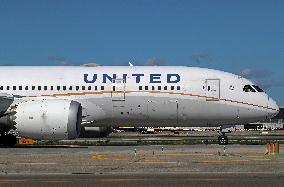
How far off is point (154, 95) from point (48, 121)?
646cm

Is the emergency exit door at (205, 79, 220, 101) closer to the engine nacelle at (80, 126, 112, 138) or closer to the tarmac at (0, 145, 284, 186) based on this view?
the tarmac at (0, 145, 284, 186)

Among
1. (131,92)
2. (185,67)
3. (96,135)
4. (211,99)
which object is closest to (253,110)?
(211,99)

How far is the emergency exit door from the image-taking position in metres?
31.9

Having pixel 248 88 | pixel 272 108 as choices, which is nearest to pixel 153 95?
pixel 248 88

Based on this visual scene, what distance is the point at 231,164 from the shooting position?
65.3 ft

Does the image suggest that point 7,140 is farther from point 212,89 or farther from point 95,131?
point 212,89

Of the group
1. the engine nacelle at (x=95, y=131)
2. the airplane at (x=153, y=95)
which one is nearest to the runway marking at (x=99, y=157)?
the airplane at (x=153, y=95)

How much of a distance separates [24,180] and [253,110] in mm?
19089

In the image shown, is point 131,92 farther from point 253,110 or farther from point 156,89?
point 253,110

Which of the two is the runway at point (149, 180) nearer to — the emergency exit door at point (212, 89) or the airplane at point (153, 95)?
the airplane at point (153, 95)

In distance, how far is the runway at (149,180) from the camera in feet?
47.3

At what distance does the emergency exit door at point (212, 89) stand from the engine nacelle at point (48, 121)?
7.76 m

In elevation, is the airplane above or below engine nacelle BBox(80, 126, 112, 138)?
above

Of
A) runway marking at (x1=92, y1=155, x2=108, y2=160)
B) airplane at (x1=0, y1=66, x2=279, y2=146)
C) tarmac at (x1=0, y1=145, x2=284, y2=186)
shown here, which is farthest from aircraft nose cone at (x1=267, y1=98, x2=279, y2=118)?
runway marking at (x1=92, y1=155, x2=108, y2=160)
